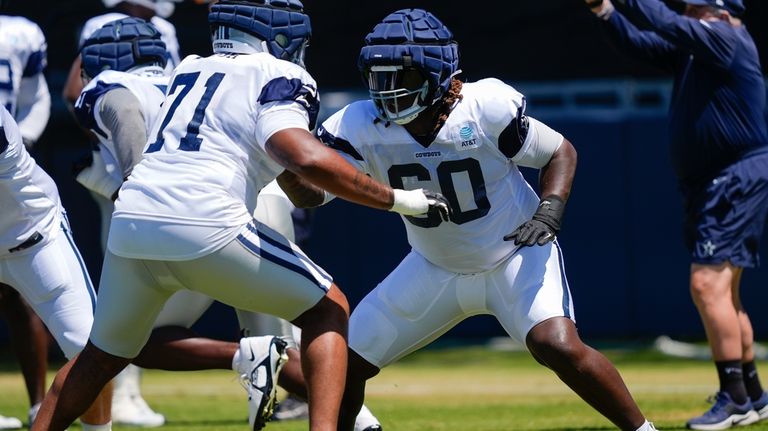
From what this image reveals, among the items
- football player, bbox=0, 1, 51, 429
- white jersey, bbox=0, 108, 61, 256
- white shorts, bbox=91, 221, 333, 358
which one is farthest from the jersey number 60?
football player, bbox=0, 1, 51, 429

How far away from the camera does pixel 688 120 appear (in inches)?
291

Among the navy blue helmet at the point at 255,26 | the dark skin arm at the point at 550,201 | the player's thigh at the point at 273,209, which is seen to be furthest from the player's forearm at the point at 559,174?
the player's thigh at the point at 273,209

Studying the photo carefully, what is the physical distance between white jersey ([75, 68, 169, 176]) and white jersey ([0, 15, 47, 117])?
1559mm

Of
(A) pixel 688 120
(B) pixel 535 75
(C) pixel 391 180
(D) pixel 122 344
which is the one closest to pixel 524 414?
(A) pixel 688 120

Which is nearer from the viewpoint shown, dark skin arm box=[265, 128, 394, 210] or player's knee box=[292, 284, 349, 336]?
dark skin arm box=[265, 128, 394, 210]

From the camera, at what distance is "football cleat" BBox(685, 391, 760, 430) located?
6738 mm

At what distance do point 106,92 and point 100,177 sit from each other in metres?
0.62

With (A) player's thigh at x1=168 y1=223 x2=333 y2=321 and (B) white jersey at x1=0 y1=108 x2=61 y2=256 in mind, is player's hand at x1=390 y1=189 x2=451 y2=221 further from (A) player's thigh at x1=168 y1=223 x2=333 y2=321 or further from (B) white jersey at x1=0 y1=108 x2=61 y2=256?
(B) white jersey at x1=0 y1=108 x2=61 y2=256

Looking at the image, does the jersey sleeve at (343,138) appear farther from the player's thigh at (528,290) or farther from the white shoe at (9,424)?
the white shoe at (9,424)

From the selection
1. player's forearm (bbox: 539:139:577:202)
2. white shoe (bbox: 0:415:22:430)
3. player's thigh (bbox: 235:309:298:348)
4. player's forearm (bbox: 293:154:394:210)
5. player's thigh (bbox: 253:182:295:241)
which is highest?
player's forearm (bbox: 293:154:394:210)

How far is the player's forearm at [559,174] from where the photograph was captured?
5406mm

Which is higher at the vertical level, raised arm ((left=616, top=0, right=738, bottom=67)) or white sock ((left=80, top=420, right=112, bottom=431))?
raised arm ((left=616, top=0, right=738, bottom=67))

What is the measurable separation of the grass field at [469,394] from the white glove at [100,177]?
138cm

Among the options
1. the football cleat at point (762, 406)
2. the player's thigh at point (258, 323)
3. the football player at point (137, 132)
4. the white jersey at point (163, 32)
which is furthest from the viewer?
the white jersey at point (163, 32)
